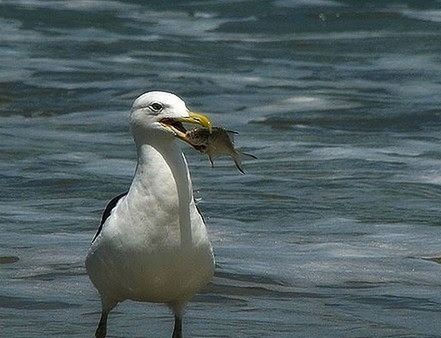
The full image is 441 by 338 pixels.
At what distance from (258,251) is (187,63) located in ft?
30.5

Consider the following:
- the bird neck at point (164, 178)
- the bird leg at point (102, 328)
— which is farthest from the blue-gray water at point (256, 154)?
the bird neck at point (164, 178)

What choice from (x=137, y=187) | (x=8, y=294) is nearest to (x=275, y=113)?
(x=8, y=294)

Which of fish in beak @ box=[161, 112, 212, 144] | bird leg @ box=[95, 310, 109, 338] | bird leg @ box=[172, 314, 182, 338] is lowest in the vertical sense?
bird leg @ box=[95, 310, 109, 338]

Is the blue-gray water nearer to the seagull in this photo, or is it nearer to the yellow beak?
the seagull

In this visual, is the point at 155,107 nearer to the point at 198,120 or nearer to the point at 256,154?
the point at 198,120

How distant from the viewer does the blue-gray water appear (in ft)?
32.0

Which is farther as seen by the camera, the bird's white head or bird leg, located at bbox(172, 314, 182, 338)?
bird leg, located at bbox(172, 314, 182, 338)

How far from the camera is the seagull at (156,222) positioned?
7.90 metres

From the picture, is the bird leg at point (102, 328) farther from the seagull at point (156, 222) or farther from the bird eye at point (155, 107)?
the bird eye at point (155, 107)

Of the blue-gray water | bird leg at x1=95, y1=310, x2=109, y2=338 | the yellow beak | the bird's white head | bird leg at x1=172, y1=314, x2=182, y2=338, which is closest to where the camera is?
the yellow beak

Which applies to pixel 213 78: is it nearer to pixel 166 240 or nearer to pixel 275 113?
pixel 275 113

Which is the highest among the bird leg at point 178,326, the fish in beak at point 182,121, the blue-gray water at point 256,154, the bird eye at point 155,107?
the bird eye at point 155,107

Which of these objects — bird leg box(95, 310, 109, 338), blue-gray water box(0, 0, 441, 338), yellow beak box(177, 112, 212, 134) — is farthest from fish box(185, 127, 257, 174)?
blue-gray water box(0, 0, 441, 338)

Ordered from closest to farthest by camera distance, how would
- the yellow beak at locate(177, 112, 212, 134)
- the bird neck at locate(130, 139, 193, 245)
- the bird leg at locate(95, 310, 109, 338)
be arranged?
1. the yellow beak at locate(177, 112, 212, 134)
2. the bird neck at locate(130, 139, 193, 245)
3. the bird leg at locate(95, 310, 109, 338)
